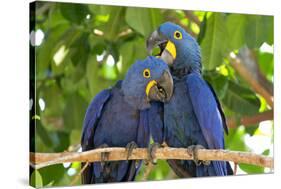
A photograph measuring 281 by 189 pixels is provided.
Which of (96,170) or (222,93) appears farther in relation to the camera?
(222,93)

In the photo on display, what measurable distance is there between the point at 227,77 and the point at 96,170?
761 mm

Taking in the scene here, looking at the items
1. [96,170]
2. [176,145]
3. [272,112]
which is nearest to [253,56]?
[272,112]

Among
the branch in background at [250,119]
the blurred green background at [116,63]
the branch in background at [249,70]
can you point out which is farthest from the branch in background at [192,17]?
the branch in background at [250,119]

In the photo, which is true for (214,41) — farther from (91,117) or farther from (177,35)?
(91,117)

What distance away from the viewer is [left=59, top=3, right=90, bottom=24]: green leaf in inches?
97.1

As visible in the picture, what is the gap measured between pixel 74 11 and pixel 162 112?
585 mm

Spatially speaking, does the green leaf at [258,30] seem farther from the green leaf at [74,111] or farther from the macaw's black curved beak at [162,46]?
the green leaf at [74,111]

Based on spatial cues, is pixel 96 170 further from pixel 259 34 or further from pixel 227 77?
pixel 259 34

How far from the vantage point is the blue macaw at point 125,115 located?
2518 mm

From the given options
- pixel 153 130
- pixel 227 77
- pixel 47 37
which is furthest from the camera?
pixel 227 77

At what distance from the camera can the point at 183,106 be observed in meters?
2.63

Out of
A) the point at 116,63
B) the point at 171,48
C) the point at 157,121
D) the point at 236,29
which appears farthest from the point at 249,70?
the point at 116,63

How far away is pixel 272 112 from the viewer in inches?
114

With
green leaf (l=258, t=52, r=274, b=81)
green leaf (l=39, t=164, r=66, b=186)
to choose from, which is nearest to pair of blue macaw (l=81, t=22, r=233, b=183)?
green leaf (l=39, t=164, r=66, b=186)
